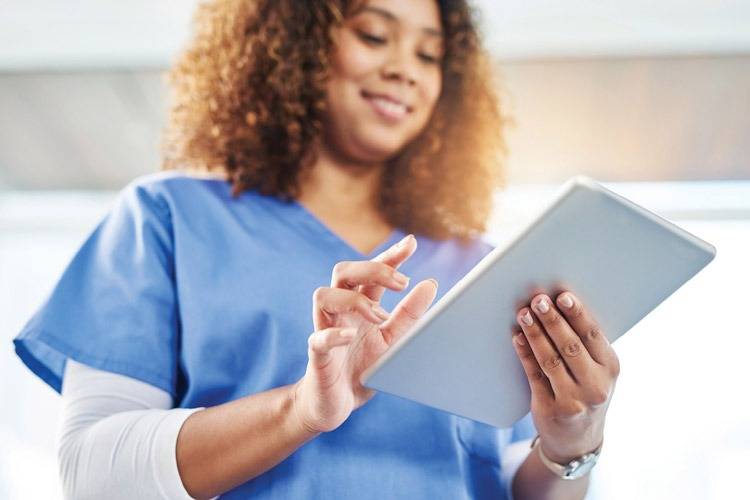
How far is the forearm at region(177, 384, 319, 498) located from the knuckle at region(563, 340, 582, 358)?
225 millimetres

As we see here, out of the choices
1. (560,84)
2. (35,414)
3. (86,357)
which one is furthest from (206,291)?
(560,84)

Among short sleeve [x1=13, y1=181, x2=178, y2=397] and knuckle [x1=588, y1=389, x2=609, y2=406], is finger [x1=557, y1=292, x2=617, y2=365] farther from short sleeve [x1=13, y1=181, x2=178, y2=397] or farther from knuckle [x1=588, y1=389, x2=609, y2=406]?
short sleeve [x1=13, y1=181, x2=178, y2=397]

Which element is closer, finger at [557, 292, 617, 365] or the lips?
finger at [557, 292, 617, 365]

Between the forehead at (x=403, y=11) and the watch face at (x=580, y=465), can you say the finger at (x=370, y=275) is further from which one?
the forehead at (x=403, y=11)

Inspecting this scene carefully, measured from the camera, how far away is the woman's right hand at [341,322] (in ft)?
1.83

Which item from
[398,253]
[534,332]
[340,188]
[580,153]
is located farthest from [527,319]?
Result: [580,153]

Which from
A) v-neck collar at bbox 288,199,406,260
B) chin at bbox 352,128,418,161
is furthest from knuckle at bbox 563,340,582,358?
chin at bbox 352,128,418,161

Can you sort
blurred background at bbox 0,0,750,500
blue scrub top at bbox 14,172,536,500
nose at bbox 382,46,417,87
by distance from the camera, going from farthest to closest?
blurred background at bbox 0,0,750,500 < nose at bbox 382,46,417,87 < blue scrub top at bbox 14,172,536,500

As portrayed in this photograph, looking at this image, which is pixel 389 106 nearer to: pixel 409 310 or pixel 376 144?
pixel 376 144

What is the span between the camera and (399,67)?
958mm

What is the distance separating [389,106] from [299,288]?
31cm

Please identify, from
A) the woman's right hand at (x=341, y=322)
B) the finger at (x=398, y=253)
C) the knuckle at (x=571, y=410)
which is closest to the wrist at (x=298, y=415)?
the woman's right hand at (x=341, y=322)

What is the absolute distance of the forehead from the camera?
A: 0.97 meters

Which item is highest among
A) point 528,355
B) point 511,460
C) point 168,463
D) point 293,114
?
point 293,114
